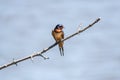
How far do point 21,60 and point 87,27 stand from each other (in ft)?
5.82

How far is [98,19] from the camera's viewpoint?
19.5ft

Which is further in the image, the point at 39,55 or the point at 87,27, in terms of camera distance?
the point at 39,55

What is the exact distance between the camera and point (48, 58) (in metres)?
7.39

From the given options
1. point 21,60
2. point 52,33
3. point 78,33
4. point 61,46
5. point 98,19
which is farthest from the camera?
point 52,33

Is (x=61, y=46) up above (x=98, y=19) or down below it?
above

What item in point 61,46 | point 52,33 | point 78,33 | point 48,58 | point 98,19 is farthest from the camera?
point 52,33

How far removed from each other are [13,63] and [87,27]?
1934 millimetres

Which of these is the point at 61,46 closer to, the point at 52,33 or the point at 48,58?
the point at 52,33

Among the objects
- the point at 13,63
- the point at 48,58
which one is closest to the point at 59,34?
the point at 48,58

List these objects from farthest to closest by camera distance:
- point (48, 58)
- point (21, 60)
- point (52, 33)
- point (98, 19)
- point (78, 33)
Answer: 1. point (52, 33)
2. point (48, 58)
3. point (21, 60)
4. point (78, 33)
5. point (98, 19)

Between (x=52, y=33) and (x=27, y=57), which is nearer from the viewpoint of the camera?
(x=27, y=57)

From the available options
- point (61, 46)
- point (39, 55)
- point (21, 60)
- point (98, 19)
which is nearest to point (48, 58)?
point (39, 55)

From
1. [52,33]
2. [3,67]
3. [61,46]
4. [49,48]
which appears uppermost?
[52,33]

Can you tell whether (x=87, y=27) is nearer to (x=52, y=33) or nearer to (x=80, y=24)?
(x=80, y=24)
